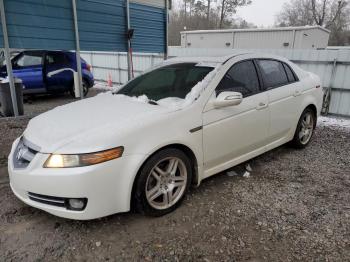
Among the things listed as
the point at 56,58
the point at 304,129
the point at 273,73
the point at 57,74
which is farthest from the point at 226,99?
the point at 56,58

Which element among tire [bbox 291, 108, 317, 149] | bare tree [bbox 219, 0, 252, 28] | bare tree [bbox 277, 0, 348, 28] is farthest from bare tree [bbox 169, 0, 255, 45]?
tire [bbox 291, 108, 317, 149]

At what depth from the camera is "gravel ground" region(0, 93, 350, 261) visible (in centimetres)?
243

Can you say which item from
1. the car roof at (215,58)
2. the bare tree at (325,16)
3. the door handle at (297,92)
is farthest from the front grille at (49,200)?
the bare tree at (325,16)

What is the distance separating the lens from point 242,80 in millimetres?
3594

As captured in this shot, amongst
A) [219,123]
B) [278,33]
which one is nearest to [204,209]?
[219,123]

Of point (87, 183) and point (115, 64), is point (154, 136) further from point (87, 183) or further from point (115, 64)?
point (115, 64)

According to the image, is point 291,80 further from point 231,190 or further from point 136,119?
point 136,119

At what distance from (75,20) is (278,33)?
1448 centimetres

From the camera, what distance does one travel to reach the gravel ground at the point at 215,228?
2.43 m

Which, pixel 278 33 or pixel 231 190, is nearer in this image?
pixel 231 190

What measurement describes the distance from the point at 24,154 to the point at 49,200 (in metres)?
0.52

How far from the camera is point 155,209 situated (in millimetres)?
2846

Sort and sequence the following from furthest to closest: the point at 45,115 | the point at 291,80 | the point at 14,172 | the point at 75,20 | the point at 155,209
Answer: the point at 75,20 → the point at 291,80 → the point at 45,115 → the point at 155,209 → the point at 14,172

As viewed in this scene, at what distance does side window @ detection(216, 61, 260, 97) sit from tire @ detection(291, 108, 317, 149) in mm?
1357
